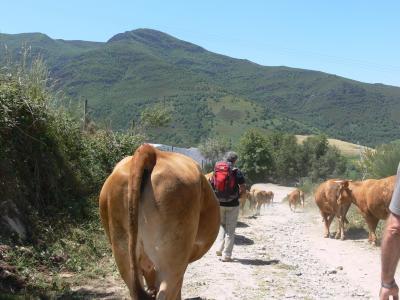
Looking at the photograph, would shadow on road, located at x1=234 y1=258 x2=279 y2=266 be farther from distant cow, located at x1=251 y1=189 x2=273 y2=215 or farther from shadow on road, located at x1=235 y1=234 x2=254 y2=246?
distant cow, located at x1=251 y1=189 x2=273 y2=215

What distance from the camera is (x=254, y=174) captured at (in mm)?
67312

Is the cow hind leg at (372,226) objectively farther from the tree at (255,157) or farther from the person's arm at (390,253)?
the tree at (255,157)

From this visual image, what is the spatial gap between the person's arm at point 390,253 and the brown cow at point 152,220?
64.5 inches

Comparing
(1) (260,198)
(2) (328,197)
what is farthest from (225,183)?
(1) (260,198)

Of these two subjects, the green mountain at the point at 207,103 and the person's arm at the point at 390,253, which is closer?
the person's arm at the point at 390,253

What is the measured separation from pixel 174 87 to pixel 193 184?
149 m

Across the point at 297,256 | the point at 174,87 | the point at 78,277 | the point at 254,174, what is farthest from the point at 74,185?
the point at 174,87

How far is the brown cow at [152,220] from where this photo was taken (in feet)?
13.4

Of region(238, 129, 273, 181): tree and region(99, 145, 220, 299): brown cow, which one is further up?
region(99, 145, 220, 299): brown cow

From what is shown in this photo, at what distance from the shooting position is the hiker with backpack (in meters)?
9.81

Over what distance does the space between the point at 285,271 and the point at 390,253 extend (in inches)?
245

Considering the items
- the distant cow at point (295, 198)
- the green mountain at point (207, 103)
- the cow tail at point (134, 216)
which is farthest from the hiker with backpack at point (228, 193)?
the green mountain at point (207, 103)

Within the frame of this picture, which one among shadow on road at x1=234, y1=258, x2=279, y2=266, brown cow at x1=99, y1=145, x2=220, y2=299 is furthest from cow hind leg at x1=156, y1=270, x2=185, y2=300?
shadow on road at x1=234, y1=258, x2=279, y2=266

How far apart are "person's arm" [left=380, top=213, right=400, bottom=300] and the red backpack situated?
656 cm
